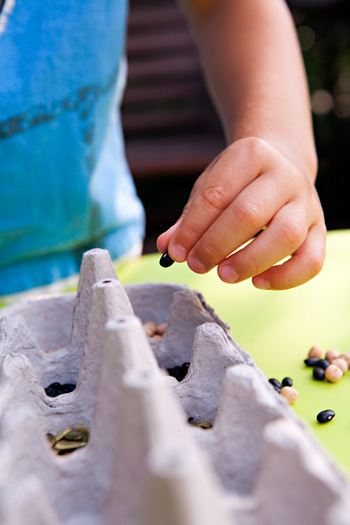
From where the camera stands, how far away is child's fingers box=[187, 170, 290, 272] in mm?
686

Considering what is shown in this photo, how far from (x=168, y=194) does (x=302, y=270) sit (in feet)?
11.8

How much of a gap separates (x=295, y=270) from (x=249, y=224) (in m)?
0.10

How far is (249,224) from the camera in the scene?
2.25 ft

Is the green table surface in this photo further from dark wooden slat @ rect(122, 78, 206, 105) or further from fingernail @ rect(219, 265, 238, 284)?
dark wooden slat @ rect(122, 78, 206, 105)

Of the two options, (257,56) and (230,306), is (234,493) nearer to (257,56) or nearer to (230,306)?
(230,306)

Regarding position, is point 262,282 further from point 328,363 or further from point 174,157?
point 174,157

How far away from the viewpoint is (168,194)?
427 cm

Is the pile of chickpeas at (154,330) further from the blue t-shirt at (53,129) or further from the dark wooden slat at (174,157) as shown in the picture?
the dark wooden slat at (174,157)

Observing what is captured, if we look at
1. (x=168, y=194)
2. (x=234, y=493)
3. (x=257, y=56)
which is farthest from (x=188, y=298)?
(x=168, y=194)

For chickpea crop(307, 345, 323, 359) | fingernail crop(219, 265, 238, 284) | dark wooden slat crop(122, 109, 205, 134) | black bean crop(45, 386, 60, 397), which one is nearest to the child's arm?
fingernail crop(219, 265, 238, 284)

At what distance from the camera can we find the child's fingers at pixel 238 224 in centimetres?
69

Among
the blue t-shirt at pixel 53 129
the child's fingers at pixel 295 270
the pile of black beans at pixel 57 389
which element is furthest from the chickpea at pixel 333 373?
the blue t-shirt at pixel 53 129

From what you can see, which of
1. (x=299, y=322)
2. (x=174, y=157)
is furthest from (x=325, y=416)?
(x=174, y=157)

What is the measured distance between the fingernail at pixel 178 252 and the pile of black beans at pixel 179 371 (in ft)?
0.43
